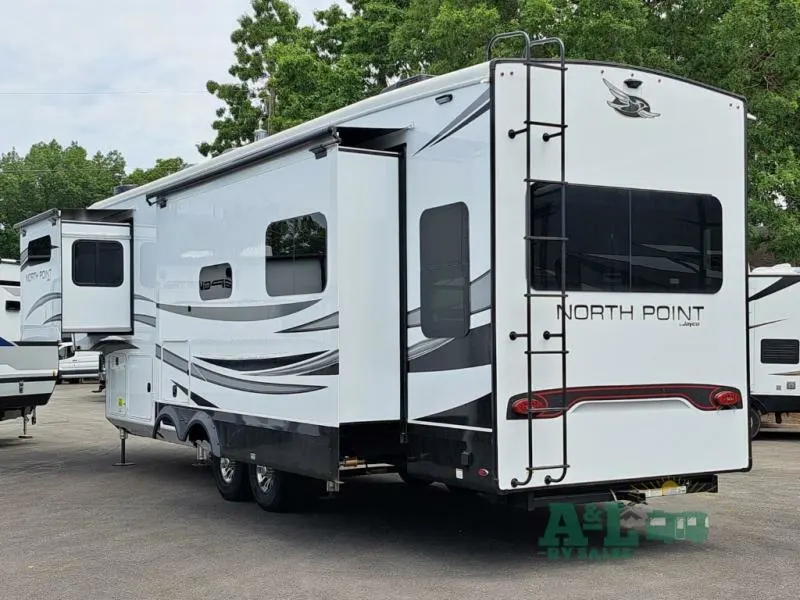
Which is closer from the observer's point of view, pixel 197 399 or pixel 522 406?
pixel 522 406

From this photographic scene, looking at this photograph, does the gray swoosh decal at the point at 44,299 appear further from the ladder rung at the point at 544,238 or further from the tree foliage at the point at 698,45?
the tree foliage at the point at 698,45

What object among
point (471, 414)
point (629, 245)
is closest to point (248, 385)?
point (471, 414)

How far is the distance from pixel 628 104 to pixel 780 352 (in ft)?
31.4

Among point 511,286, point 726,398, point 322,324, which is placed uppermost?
point 511,286

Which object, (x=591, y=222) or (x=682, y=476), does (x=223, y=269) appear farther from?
(x=682, y=476)

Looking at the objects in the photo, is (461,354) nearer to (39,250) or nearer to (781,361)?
(39,250)

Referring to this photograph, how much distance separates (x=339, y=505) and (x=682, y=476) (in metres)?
3.50

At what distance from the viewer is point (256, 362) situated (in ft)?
29.1

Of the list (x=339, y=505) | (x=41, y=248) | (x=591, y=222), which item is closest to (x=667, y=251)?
(x=591, y=222)

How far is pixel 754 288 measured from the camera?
51.9ft

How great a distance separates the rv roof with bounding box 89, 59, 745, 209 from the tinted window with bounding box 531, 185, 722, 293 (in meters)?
0.90

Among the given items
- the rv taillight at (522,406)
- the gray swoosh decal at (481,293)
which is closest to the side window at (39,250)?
the gray swoosh decal at (481,293)

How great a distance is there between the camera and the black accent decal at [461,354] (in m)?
6.87

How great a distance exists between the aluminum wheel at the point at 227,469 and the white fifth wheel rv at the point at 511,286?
1.02 metres
